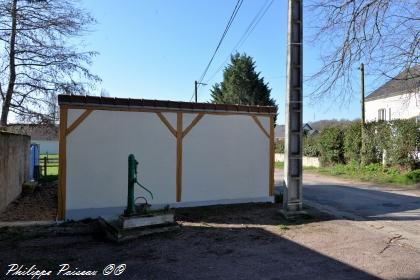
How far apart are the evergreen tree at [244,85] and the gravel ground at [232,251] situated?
2949cm

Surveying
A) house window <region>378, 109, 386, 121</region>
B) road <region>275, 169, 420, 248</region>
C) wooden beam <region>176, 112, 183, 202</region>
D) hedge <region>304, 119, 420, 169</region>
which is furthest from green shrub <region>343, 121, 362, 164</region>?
wooden beam <region>176, 112, 183, 202</region>

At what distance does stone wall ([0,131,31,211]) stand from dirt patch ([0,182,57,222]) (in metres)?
0.22

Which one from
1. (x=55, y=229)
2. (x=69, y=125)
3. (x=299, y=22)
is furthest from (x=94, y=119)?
(x=299, y=22)

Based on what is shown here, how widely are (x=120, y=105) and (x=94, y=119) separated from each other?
0.67 m

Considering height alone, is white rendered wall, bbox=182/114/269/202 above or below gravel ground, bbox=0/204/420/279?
above

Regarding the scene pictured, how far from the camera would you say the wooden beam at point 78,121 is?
8.99 m

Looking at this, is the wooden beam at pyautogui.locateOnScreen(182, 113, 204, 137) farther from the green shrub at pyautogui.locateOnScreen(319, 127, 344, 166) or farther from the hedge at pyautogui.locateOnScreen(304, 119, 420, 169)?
the green shrub at pyautogui.locateOnScreen(319, 127, 344, 166)

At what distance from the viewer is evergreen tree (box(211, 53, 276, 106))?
124ft

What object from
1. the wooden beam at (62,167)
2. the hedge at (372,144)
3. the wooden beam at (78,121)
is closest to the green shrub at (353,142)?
the hedge at (372,144)

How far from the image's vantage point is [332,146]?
84.3 feet

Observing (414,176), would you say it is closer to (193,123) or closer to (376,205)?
(376,205)

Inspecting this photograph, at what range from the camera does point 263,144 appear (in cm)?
1120

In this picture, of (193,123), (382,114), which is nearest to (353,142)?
(382,114)

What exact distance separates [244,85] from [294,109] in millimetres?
29052
